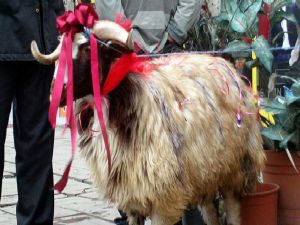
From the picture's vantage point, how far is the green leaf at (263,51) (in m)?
4.65

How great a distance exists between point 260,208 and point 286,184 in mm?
331

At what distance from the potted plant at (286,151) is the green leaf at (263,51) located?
207 millimetres

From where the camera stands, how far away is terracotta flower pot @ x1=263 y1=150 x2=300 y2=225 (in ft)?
15.7

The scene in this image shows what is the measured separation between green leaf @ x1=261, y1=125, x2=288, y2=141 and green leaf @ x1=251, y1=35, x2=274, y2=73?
0.48m

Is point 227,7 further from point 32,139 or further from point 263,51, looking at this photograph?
point 32,139

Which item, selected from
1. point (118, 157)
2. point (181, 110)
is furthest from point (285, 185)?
point (118, 157)

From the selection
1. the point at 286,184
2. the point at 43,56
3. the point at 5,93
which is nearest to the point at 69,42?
the point at 43,56

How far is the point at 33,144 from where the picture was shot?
453 centimetres

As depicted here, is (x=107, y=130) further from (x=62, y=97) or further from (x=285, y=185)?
(x=285, y=185)

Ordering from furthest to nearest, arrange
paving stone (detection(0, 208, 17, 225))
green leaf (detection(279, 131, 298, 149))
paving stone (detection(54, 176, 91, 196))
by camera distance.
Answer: paving stone (detection(54, 176, 91, 196)) < paving stone (detection(0, 208, 17, 225)) < green leaf (detection(279, 131, 298, 149))

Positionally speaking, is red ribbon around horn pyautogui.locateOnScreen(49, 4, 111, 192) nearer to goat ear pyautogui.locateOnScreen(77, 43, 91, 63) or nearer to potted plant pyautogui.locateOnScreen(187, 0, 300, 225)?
goat ear pyautogui.locateOnScreen(77, 43, 91, 63)

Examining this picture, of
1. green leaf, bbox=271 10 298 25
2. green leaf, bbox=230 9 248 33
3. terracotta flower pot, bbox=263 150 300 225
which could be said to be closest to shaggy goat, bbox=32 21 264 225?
terracotta flower pot, bbox=263 150 300 225

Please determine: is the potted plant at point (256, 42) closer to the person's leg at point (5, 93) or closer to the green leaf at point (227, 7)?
the green leaf at point (227, 7)

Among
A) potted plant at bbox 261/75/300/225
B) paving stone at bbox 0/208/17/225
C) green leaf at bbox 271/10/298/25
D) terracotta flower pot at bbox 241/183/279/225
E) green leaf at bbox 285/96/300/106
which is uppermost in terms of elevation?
green leaf at bbox 271/10/298/25
